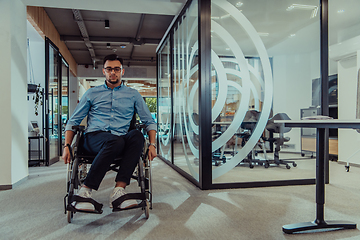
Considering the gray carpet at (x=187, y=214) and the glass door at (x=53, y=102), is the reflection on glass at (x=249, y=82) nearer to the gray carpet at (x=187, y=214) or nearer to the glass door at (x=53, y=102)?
the gray carpet at (x=187, y=214)

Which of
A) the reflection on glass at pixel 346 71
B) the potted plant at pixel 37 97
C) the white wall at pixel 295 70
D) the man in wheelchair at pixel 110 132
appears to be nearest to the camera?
the man in wheelchair at pixel 110 132

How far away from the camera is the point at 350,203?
2.51 meters

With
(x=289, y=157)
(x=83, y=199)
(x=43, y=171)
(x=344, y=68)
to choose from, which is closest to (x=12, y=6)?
(x=43, y=171)

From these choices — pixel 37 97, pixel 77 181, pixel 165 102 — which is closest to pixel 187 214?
pixel 77 181

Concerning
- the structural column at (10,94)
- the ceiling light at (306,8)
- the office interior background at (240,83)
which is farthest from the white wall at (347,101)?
the structural column at (10,94)

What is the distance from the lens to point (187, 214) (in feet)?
7.21

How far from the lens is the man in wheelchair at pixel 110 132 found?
6.70ft

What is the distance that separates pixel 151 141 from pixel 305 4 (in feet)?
7.97

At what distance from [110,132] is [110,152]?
14.2 inches

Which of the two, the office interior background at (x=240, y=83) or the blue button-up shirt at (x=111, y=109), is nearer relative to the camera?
the blue button-up shirt at (x=111, y=109)

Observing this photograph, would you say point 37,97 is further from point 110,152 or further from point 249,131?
point 249,131

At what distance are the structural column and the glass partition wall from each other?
2.13m

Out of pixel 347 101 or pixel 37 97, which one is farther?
pixel 347 101

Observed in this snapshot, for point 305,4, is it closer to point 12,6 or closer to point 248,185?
point 248,185
